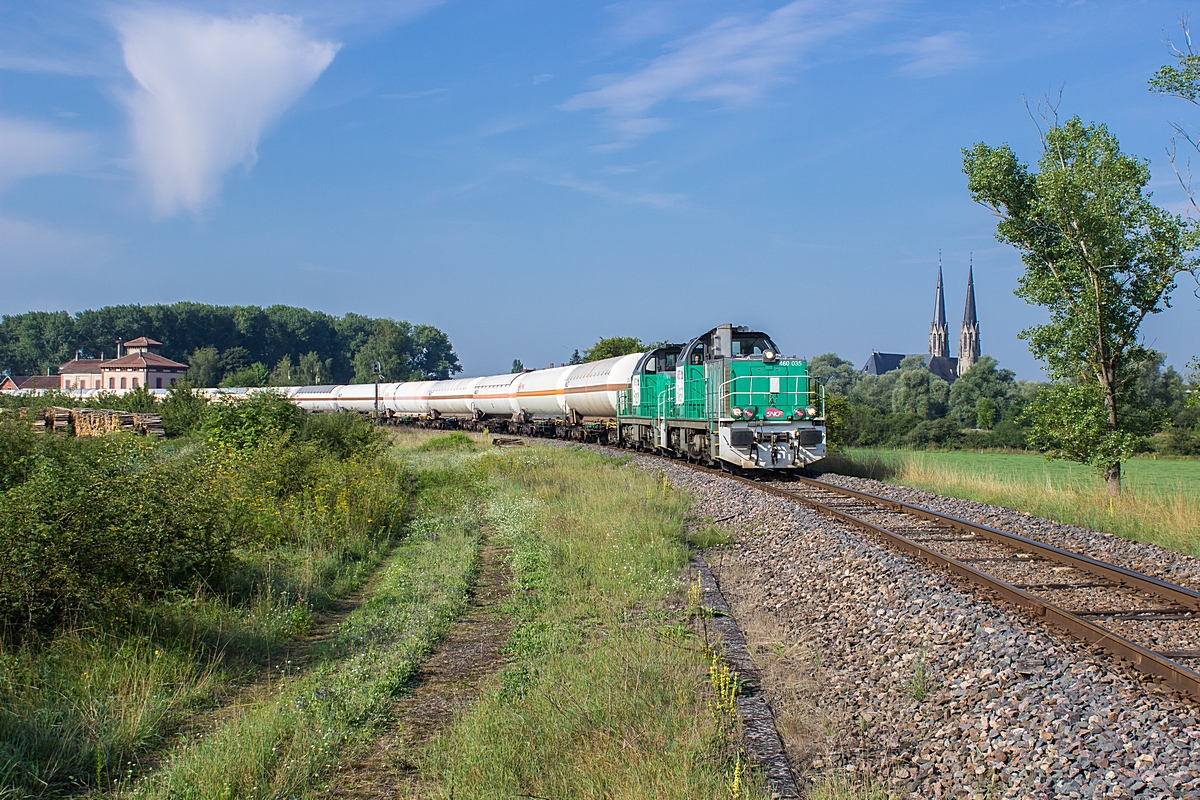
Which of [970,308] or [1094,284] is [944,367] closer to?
[970,308]

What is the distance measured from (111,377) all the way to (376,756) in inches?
4195

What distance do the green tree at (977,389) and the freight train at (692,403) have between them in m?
46.0

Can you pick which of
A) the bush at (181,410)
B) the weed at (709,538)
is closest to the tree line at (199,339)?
the bush at (181,410)

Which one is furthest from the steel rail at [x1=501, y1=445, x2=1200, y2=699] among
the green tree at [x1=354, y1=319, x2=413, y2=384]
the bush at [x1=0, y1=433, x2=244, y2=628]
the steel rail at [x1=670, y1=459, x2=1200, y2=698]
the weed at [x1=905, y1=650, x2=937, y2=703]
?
the green tree at [x1=354, y1=319, x2=413, y2=384]

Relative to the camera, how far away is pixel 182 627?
6.53m

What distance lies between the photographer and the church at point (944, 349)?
455 feet

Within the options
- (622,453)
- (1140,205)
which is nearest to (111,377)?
(622,453)

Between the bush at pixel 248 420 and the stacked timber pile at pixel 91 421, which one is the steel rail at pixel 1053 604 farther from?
the stacked timber pile at pixel 91 421

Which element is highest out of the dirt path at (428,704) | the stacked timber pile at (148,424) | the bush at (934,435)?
the stacked timber pile at (148,424)

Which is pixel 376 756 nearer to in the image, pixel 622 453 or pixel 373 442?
→ pixel 373 442

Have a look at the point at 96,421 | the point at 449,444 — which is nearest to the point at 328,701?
the point at 96,421

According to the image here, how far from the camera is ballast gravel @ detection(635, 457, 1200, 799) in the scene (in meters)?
4.21

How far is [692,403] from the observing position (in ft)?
68.0

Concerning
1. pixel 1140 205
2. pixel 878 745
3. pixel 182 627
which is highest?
pixel 1140 205
